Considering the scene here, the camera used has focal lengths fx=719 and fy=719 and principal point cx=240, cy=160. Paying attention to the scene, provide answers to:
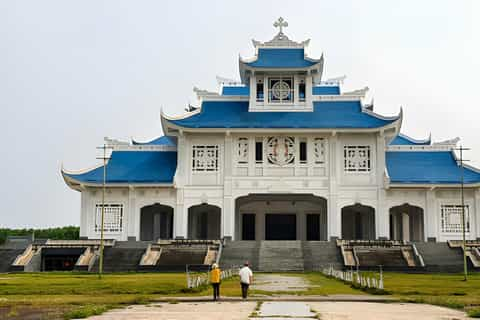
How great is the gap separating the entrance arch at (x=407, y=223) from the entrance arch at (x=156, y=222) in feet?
50.1

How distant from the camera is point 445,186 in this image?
43.0 metres

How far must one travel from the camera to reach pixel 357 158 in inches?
1747

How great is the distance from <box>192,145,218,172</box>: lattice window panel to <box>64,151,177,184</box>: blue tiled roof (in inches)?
60.3

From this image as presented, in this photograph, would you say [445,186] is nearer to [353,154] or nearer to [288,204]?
[353,154]

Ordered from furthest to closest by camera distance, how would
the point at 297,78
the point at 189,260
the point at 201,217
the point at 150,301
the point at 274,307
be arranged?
the point at 201,217 < the point at 297,78 < the point at 189,260 < the point at 150,301 < the point at 274,307

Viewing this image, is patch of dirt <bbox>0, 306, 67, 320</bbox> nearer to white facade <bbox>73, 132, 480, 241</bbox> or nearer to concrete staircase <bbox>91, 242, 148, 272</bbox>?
concrete staircase <bbox>91, 242, 148, 272</bbox>

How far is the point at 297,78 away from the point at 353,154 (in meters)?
6.30

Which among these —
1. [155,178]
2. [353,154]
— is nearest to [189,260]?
[155,178]

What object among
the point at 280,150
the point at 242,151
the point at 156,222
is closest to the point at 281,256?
the point at 280,150

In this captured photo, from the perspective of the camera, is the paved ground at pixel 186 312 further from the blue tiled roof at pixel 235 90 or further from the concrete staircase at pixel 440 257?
the blue tiled roof at pixel 235 90

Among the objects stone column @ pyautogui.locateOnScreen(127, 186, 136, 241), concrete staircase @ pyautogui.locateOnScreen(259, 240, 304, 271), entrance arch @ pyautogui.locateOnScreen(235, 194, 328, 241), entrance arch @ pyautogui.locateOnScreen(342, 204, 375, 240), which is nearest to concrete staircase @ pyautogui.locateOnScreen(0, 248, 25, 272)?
stone column @ pyautogui.locateOnScreen(127, 186, 136, 241)

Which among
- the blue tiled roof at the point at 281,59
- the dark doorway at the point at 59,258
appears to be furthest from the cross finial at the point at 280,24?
the dark doorway at the point at 59,258

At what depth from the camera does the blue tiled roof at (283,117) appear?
1726 inches

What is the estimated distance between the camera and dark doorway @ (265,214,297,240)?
1917 inches
